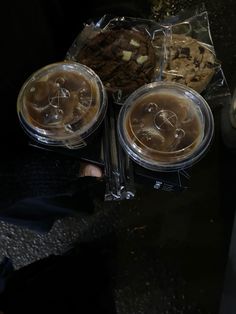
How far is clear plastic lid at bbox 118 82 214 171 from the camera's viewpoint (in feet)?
2.77

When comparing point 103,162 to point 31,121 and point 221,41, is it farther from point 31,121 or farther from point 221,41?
point 221,41

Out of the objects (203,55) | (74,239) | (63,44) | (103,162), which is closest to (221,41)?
(203,55)

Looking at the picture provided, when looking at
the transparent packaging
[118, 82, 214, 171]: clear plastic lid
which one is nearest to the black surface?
the transparent packaging

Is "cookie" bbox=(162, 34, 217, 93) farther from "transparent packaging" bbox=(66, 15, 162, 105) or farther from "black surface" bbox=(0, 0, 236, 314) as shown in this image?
"black surface" bbox=(0, 0, 236, 314)

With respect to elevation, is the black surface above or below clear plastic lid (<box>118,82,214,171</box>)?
below

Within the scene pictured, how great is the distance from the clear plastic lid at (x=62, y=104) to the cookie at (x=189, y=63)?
0.65 feet

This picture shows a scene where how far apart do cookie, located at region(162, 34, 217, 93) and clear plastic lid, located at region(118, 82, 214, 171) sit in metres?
0.10

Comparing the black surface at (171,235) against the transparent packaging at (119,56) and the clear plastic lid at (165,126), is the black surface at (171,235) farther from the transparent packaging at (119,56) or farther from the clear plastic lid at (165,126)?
the clear plastic lid at (165,126)

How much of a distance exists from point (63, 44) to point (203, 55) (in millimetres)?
336

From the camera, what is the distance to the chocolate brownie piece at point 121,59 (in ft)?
3.18

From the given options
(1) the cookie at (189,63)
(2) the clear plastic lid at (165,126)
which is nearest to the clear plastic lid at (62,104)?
(2) the clear plastic lid at (165,126)

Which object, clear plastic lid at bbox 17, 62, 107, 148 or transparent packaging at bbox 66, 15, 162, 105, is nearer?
clear plastic lid at bbox 17, 62, 107, 148

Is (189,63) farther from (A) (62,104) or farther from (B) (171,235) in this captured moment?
(B) (171,235)

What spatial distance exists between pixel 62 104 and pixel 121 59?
0.64 feet
